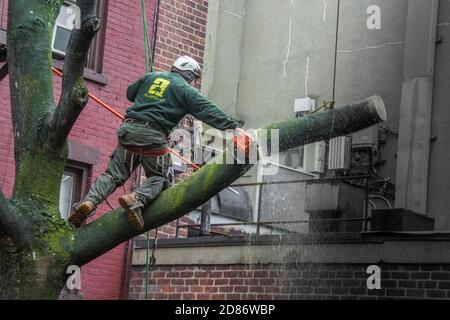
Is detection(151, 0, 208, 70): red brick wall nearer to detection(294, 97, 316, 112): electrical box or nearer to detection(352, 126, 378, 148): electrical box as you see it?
detection(294, 97, 316, 112): electrical box

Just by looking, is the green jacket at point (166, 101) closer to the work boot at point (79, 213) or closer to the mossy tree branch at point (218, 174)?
the mossy tree branch at point (218, 174)

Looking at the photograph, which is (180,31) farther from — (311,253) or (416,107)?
(311,253)

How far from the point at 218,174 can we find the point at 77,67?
4.24ft

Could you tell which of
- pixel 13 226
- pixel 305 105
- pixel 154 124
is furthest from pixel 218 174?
pixel 305 105

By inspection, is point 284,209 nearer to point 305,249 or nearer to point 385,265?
point 305,249

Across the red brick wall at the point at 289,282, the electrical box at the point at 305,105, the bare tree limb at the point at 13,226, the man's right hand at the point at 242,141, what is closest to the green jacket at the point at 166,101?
the man's right hand at the point at 242,141

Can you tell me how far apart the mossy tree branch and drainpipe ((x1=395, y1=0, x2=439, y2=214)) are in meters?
6.88

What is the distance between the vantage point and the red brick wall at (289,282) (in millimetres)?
10648

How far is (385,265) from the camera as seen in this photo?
10898mm

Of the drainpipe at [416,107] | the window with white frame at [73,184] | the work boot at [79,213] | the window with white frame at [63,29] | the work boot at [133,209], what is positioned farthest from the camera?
the drainpipe at [416,107]

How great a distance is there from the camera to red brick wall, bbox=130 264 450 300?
10.6 metres

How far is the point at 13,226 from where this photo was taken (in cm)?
718

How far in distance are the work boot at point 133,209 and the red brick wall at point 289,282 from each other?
162 inches
